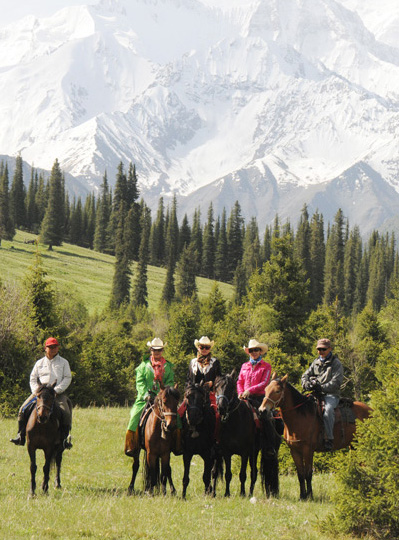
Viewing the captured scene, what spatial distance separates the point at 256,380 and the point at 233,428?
5.88ft

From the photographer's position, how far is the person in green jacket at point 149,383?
15.8 m

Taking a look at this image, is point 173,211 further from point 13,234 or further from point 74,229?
point 13,234

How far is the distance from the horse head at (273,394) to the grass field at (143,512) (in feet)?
7.41

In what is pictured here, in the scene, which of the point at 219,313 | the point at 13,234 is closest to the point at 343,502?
the point at 219,313

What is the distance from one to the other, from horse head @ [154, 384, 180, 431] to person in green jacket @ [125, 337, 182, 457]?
0.77 meters

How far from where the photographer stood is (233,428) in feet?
51.4

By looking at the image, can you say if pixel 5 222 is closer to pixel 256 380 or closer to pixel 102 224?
pixel 102 224

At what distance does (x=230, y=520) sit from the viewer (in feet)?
41.5

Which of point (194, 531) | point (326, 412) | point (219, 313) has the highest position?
point (219, 313)

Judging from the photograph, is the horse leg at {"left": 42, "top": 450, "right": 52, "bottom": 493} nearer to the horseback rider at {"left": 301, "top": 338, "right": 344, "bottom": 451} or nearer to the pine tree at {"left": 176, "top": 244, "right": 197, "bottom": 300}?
the horseback rider at {"left": 301, "top": 338, "right": 344, "bottom": 451}

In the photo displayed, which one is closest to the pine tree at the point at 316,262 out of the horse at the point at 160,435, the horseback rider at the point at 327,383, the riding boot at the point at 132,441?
the horseback rider at the point at 327,383

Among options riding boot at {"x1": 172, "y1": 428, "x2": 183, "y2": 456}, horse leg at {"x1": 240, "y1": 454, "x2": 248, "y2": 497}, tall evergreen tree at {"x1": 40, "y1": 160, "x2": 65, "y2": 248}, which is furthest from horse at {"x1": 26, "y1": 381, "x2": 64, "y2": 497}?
tall evergreen tree at {"x1": 40, "y1": 160, "x2": 65, "y2": 248}

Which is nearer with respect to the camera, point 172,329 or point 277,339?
point 277,339

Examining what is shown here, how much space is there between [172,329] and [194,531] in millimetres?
40038
